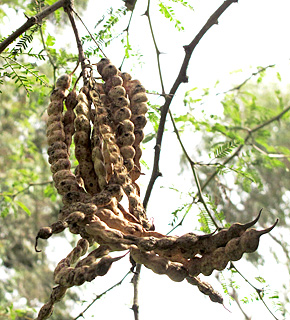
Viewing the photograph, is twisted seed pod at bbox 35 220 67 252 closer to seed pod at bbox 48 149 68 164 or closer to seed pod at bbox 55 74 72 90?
seed pod at bbox 48 149 68 164

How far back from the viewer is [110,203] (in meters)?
0.68

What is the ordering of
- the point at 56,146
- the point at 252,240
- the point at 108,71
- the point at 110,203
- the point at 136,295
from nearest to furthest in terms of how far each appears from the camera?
1. the point at 252,240
2. the point at 110,203
3. the point at 56,146
4. the point at 108,71
5. the point at 136,295

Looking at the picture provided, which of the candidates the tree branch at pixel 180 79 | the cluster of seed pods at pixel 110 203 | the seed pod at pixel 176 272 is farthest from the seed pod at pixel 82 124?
the tree branch at pixel 180 79

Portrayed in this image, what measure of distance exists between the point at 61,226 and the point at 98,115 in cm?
24

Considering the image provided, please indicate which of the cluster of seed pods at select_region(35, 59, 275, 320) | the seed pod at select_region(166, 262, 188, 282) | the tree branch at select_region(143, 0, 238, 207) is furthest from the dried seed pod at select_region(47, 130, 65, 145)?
the tree branch at select_region(143, 0, 238, 207)

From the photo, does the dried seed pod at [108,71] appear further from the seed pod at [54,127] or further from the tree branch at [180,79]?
the tree branch at [180,79]

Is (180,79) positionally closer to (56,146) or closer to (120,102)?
(120,102)

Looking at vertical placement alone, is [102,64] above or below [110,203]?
above

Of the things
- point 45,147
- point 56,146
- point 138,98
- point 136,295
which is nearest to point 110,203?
point 56,146

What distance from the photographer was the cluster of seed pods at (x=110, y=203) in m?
0.62

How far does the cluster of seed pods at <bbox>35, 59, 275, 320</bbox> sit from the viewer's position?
2.03 feet

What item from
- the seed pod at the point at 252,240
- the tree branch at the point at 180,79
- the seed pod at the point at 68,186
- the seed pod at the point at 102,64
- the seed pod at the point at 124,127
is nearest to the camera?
the seed pod at the point at 252,240

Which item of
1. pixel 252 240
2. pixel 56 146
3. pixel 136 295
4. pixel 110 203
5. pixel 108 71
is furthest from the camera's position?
pixel 136 295

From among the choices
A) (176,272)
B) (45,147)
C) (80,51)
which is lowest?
(176,272)
